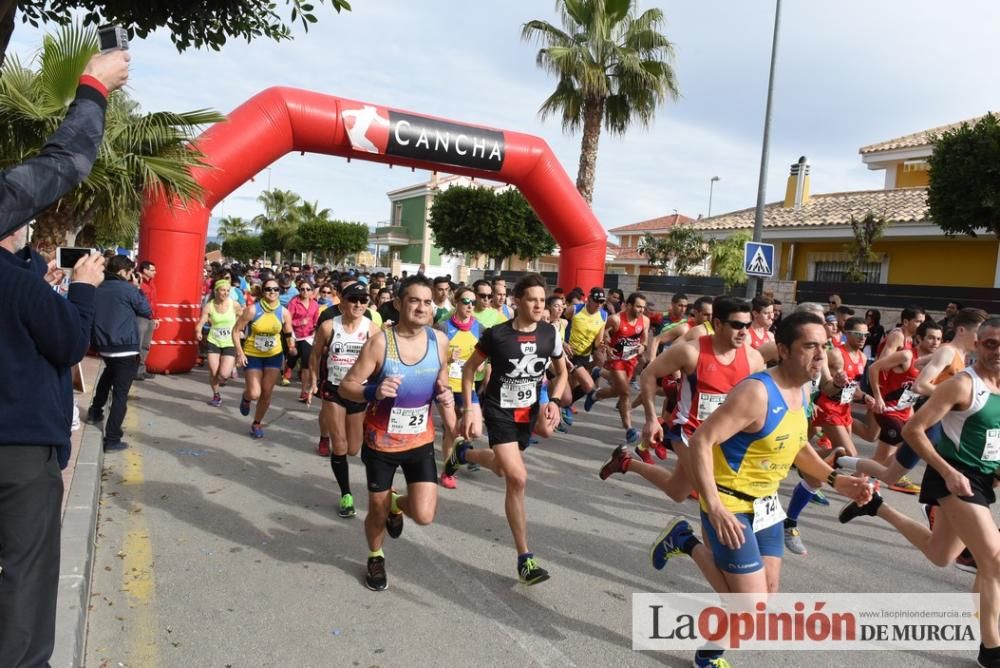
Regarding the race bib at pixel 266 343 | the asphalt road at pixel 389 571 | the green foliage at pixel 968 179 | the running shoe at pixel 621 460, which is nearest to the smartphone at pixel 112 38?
the asphalt road at pixel 389 571

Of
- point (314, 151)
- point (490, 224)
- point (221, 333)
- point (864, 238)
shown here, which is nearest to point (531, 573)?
point (221, 333)

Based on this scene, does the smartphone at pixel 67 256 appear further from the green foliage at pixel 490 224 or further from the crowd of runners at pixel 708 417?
the green foliage at pixel 490 224

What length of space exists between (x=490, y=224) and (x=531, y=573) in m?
25.4

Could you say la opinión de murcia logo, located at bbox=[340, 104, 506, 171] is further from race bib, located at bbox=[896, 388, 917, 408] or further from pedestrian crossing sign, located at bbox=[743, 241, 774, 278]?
race bib, located at bbox=[896, 388, 917, 408]

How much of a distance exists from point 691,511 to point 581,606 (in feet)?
7.10

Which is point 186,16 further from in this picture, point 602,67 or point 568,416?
point 602,67

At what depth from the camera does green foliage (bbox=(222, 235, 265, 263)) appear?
268 ft

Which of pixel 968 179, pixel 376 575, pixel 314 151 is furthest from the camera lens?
pixel 968 179

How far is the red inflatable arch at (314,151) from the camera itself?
36.3 feet

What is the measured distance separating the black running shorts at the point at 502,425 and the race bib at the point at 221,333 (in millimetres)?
5785

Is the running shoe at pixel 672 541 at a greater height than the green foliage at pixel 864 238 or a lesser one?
lesser

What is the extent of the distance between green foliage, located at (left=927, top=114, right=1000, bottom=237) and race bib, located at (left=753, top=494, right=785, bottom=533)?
12973mm

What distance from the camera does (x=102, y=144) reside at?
8.34 m

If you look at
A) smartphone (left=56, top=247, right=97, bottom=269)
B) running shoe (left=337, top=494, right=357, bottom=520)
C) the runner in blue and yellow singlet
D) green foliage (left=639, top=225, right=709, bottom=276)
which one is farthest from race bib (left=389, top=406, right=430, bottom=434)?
green foliage (left=639, top=225, right=709, bottom=276)
